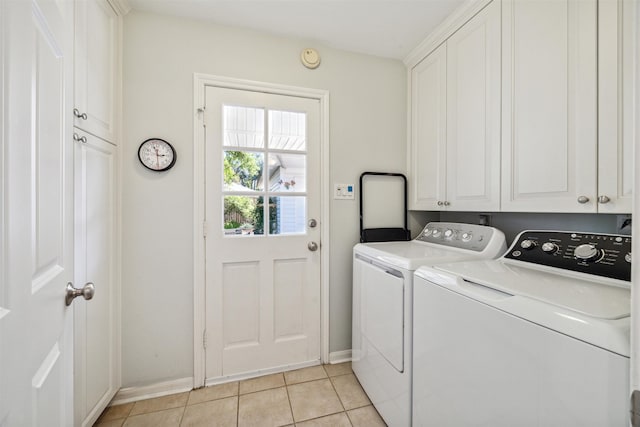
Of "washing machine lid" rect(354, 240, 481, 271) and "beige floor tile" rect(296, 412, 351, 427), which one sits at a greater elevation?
"washing machine lid" rect(354, 240, 481, 271)

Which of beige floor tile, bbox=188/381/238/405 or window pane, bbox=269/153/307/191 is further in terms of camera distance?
window pane, bbox=269/153/307/191

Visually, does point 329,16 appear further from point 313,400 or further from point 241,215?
point 313,400

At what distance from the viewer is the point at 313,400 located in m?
1.59

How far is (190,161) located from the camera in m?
1.68

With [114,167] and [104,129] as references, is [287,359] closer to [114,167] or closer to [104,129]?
[114,167]

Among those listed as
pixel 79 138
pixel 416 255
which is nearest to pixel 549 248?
pixel 416 255

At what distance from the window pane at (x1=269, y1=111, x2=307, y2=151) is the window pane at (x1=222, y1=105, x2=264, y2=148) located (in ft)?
0.26

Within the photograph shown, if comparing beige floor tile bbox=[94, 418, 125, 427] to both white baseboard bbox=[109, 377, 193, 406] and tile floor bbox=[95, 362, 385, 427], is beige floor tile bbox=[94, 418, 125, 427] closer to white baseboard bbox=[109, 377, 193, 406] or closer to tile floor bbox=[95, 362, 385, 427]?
tile floor bbox=[95, 362, 385, 427]

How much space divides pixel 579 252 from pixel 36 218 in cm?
172

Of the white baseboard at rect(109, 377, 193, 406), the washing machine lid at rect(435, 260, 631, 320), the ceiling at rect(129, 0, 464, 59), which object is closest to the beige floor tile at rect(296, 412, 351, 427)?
the white baseboard at rect(109, 377, 193, 406)

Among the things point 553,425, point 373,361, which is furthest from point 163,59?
point 553,425

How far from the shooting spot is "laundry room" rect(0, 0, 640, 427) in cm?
61

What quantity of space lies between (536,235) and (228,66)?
2.08 m

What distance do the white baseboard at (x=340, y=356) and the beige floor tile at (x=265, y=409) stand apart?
44cm
